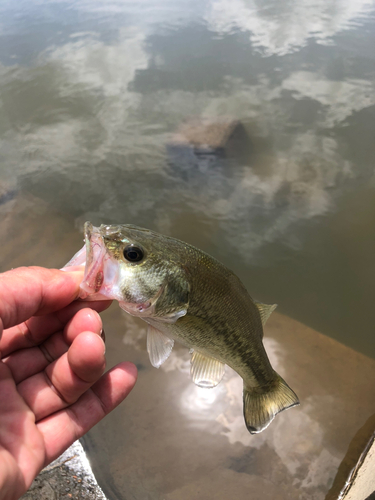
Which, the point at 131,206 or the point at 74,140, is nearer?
the point at 131,206

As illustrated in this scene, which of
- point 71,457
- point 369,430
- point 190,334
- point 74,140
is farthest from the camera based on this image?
point 74,140

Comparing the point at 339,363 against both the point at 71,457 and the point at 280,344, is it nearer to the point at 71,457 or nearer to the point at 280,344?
the point at 280,344

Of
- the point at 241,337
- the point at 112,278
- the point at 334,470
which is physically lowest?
the point at 334,470

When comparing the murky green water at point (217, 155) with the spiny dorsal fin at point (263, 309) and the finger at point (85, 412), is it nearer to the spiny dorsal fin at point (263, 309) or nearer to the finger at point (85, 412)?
the finger at point (85, 412)

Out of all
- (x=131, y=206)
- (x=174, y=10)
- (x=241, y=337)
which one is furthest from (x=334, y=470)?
(x=174, y=10)

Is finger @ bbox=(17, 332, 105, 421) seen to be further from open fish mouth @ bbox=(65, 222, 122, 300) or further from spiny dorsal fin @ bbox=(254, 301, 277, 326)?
spiny dorsal fin @ bbox=(254, 301, 277, 326)

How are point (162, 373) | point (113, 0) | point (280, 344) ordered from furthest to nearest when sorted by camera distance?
1. point (113, 0)
2. point (280, 344)
3. point (162, 373)

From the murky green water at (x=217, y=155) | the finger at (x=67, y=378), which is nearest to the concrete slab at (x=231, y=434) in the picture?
the murky green water at (x=217, y=155)

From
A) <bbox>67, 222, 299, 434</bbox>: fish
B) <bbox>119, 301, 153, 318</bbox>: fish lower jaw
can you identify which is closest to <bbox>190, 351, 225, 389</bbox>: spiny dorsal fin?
<bbox>67, 222, 299, 434</bbox>: fish
